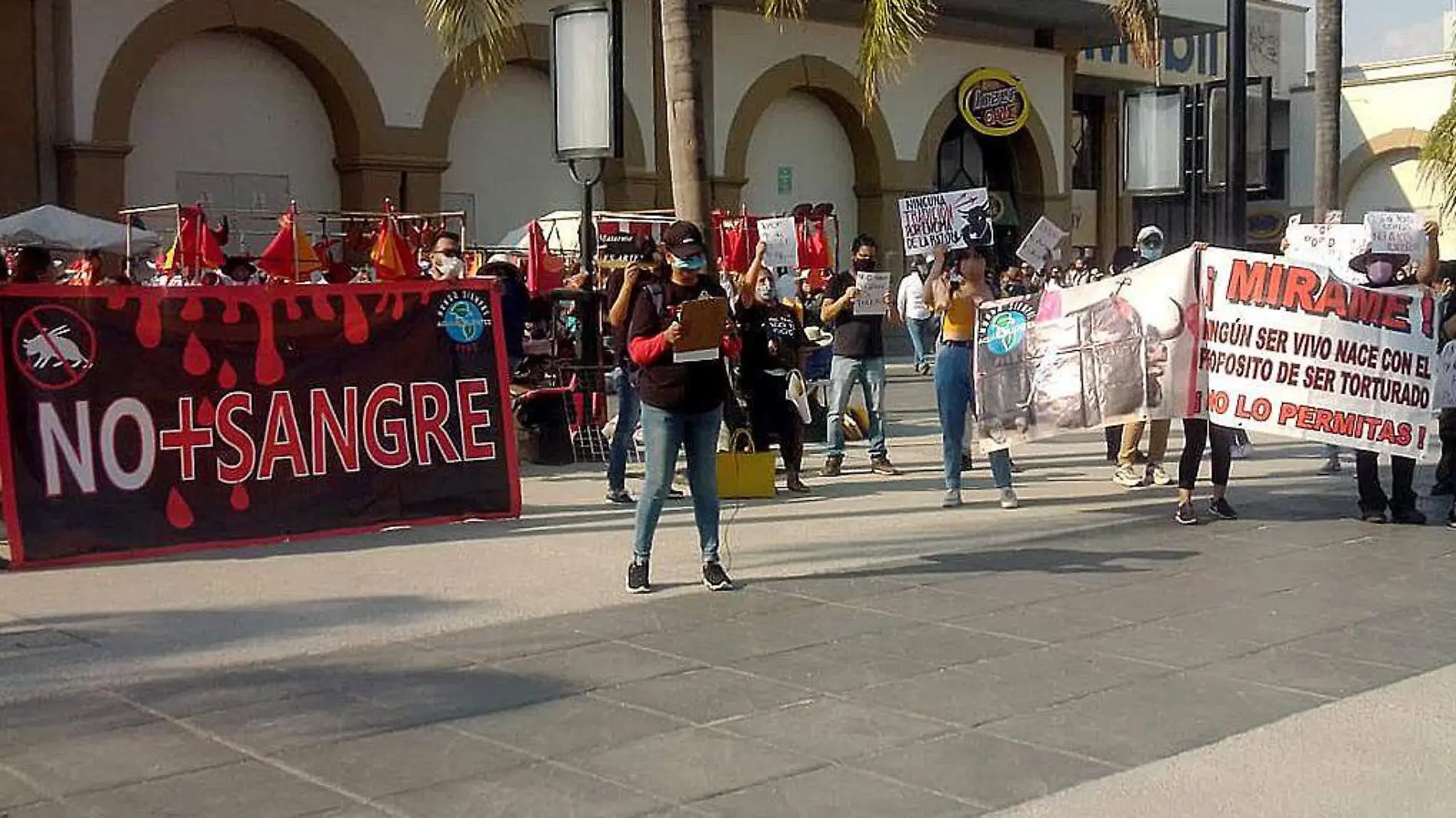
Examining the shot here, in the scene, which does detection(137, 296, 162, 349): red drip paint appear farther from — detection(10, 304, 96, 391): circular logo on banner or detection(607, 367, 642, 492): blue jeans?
detection(607, 367, 642, 492): blue jeans

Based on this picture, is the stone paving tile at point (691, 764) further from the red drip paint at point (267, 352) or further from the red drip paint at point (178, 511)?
the red drip paint at point (267, 352)

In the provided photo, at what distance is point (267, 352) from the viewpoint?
10.2m

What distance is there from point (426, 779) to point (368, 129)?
63.9 feet

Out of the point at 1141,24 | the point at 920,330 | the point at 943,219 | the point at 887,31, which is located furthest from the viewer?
the point at 920,330

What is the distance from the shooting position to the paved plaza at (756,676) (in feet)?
18.3

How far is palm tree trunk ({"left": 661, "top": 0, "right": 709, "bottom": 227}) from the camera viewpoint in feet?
40.5

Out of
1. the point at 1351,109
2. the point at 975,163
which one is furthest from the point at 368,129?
the point at 1351,109

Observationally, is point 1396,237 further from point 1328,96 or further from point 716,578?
point 1328,96

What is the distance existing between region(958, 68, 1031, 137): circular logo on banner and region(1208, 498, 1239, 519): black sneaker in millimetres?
22491

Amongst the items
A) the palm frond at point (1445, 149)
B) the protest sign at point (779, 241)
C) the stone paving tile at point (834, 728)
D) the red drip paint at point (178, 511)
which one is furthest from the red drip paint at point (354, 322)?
the palm frond at point (1445, 149)

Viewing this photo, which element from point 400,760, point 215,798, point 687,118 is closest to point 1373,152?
point 687,118

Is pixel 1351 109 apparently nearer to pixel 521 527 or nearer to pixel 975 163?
pixel 975 163

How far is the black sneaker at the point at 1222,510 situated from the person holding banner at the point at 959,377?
54.0 inches

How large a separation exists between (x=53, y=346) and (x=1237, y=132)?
9.53m
